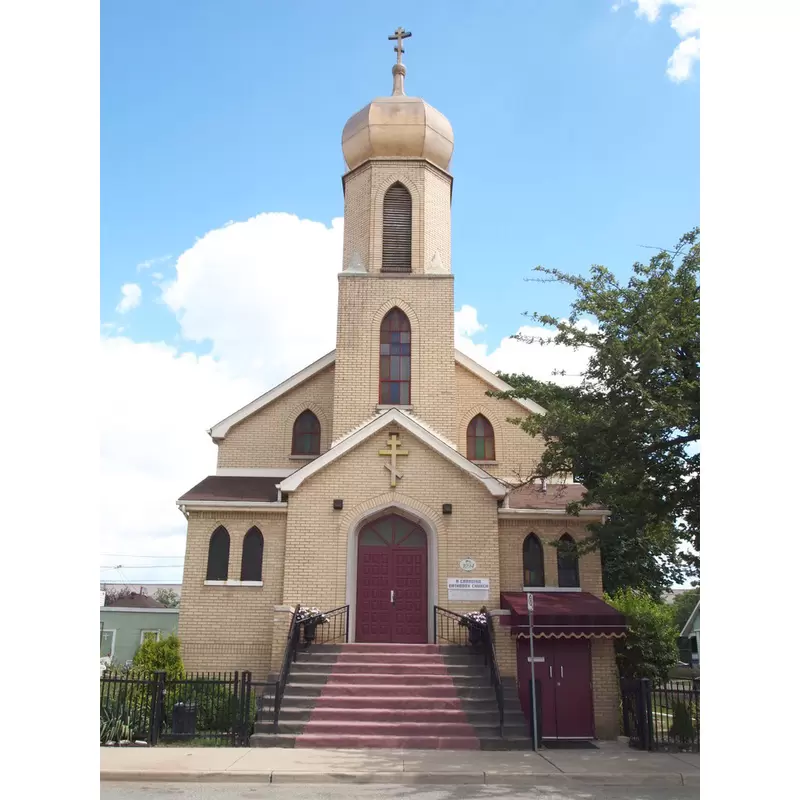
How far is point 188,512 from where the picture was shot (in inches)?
712

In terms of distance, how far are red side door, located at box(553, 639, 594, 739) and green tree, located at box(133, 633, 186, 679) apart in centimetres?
748

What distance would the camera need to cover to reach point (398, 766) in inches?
444

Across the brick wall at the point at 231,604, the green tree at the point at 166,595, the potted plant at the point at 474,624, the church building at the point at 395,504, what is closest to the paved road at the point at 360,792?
the church building at the point at 395,504

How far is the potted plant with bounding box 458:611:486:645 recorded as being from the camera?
52.0 feet

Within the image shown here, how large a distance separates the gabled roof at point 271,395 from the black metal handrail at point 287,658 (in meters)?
5.73

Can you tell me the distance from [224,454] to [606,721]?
10753mm

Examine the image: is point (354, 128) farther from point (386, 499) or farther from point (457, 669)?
point (457, 669)

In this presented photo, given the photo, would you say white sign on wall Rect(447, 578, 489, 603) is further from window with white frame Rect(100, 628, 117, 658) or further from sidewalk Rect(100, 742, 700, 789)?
window with white frame Rect(100, 628, 117, 658)

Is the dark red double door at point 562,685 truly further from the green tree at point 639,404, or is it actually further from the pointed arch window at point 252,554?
the pointed arch window at point 252,554

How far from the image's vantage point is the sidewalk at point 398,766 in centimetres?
1042

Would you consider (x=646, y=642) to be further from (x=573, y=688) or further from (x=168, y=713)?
(x=168, y=713)

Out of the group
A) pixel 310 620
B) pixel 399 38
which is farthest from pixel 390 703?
pixel 399 38

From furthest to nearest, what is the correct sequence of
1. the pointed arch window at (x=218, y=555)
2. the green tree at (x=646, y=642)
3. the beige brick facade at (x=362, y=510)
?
1. the green tree at (x=646, y=642)
2. the pointed arch window at (x=218, y=555)
3. the beige brick facade at (x=362, y=510)

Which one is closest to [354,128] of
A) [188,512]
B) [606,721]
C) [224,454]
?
[224,454]
